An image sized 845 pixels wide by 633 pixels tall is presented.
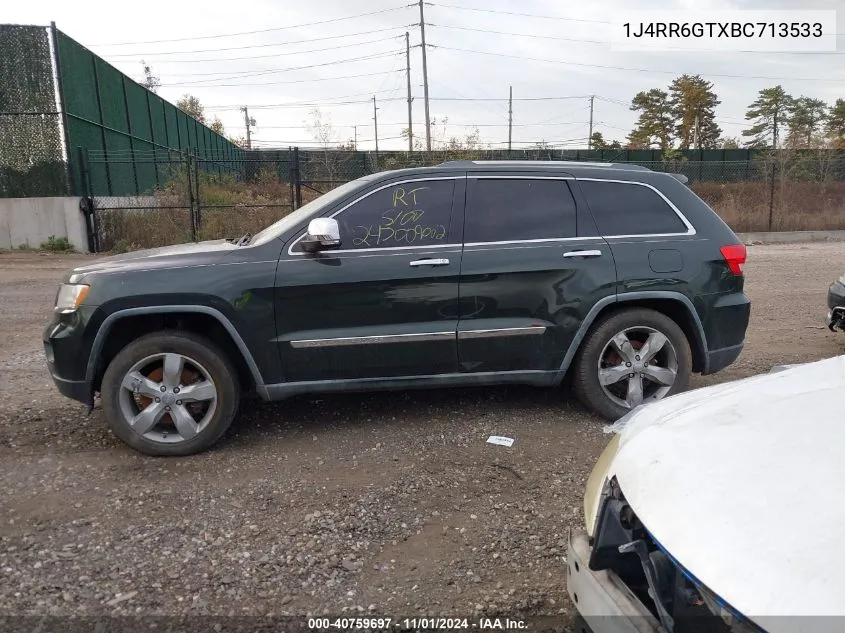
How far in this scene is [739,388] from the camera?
229 cm

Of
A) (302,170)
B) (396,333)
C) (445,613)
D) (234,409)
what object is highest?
(302,170)

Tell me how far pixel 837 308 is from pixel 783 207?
57.4 feet

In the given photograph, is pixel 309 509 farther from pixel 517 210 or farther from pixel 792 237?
pixel 792 237

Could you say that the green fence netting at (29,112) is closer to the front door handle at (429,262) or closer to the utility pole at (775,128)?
the front door handle at (429,262)

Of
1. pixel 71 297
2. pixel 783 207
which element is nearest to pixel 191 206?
pixel 71 297

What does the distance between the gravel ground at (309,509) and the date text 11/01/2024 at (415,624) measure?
0.16 ft

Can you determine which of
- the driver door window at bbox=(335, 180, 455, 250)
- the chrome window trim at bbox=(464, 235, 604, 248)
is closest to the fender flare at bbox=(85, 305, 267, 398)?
the driver door window at bbox=(335, 180, 455, 250)

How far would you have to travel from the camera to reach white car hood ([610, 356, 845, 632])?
1.32 metres

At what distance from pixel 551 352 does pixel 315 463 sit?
1.72 m

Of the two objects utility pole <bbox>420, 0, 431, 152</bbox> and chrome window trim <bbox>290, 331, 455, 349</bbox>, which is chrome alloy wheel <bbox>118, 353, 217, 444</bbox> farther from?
utility pole <bbox>420, 0, 431, 152</bbox>

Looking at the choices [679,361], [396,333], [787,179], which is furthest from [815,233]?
[396,333]

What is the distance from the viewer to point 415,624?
2477mm

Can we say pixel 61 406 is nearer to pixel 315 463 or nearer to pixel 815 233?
pixel 315 463

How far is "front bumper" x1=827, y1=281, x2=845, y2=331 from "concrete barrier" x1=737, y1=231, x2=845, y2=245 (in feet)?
46.7
